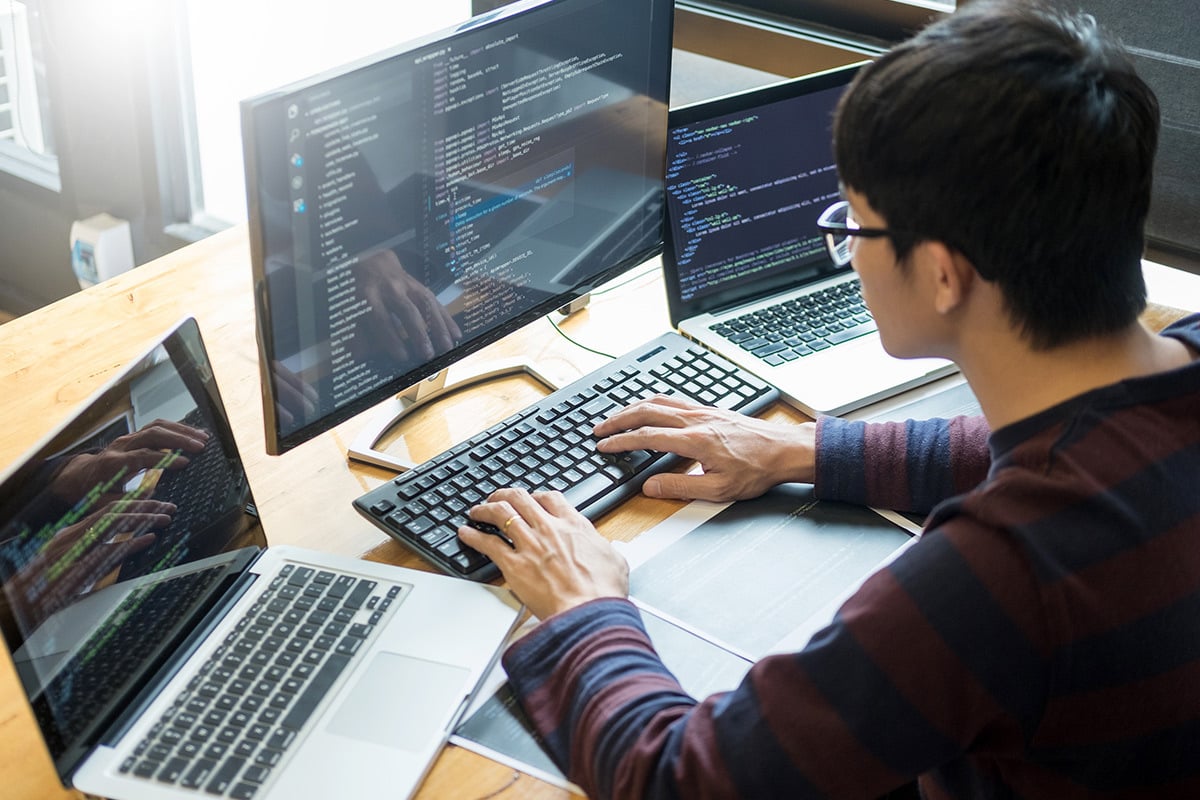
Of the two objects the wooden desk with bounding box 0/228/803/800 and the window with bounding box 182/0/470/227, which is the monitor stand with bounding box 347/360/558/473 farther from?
the window with bounding box 182/0/470/227

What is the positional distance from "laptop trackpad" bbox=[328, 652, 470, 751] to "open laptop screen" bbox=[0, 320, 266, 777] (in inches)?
6.2

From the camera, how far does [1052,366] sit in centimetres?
87

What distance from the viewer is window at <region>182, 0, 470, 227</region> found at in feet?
8.21

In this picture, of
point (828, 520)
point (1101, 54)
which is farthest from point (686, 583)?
point (1101, 54)

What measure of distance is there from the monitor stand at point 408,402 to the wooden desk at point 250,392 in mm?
12

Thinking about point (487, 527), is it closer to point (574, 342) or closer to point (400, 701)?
point (400, 701)

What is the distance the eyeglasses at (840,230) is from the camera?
0.91 meters

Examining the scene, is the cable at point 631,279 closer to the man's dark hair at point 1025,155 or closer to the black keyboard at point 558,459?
the black keyboard at point 558,459

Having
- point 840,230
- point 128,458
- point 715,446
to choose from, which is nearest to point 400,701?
point 128,458

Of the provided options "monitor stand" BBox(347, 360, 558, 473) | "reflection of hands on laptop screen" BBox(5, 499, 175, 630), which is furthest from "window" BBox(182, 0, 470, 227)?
"reflection of hands on laptop screen" BBox(5, 499, 175, 630)

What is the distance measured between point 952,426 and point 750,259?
373 mm

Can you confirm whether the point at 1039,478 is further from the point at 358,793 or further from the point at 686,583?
the point at 358,793

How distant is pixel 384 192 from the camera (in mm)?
1104

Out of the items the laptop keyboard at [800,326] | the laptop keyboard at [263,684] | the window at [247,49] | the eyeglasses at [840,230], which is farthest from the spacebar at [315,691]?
the window at [247,49]
